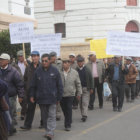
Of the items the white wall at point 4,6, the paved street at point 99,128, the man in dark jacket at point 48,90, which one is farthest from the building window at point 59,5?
the man in dark jacket at point 48,90

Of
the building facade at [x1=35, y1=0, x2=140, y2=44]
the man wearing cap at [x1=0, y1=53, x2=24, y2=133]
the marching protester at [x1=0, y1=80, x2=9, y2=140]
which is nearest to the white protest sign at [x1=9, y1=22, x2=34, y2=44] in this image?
the man wearing cap at [x1=0, y1=53, x2=24, y2=133]

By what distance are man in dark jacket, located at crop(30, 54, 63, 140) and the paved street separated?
409 mm

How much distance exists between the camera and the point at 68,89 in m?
7.34

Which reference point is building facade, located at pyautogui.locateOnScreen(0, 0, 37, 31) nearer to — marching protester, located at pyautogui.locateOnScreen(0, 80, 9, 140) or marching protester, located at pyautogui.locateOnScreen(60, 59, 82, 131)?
marching protester, located at pyautogui.locateOnScreen(60, 59, 82, 131)

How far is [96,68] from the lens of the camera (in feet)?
33.5

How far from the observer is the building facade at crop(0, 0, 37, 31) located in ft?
45.8

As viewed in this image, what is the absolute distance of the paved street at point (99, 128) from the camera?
22.1 feet

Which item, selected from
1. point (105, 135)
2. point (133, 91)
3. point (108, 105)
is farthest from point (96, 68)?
point (105, 135)

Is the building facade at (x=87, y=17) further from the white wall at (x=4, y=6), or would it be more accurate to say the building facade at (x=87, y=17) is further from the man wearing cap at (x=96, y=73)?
the man wearing cap at (x=96, y=73)

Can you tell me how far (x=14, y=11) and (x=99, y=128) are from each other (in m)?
9.21

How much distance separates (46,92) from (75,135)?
119cm

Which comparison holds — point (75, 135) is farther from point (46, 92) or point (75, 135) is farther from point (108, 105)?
point (108, 105)

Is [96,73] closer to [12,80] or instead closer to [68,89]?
[68,89]

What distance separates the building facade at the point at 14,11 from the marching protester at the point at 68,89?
7.06 meters
